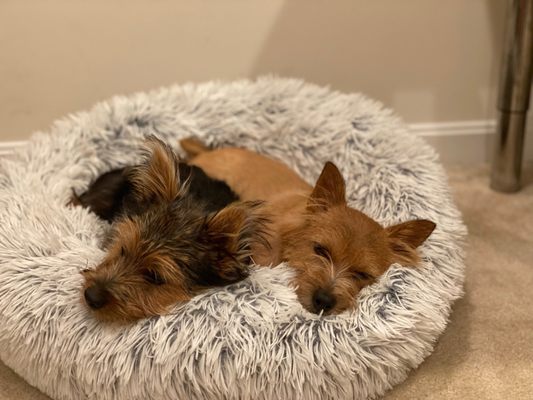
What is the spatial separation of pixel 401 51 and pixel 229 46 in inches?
34.5

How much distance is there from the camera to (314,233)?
83.7 inches

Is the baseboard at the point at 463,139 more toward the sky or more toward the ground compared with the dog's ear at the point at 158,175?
more toward the ground

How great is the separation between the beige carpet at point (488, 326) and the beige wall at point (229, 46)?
77 cm

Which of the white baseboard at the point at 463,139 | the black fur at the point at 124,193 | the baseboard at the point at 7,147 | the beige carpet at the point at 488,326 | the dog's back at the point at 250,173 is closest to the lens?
the beige carpet at the point at 488,326

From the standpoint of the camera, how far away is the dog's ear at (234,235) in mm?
1850

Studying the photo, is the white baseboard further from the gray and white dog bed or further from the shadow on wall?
the gray and white dog bed

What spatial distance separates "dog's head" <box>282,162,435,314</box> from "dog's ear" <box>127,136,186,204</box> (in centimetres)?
47

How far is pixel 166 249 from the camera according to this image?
186 centimetres

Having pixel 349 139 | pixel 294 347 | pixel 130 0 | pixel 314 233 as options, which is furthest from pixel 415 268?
pixel 130 0

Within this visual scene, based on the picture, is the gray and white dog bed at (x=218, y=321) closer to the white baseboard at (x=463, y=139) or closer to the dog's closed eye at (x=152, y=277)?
the dog's closed eye at (x=152, y=277)

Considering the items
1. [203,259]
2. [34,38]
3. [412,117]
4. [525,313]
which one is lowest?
[525,313]

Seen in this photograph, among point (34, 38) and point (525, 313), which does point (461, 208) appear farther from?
point (34, 38)

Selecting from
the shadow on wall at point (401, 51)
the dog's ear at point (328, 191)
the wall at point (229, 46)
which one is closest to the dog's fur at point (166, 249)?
the dog's ear at point (328, 191)

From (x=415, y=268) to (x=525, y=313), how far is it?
60cm
